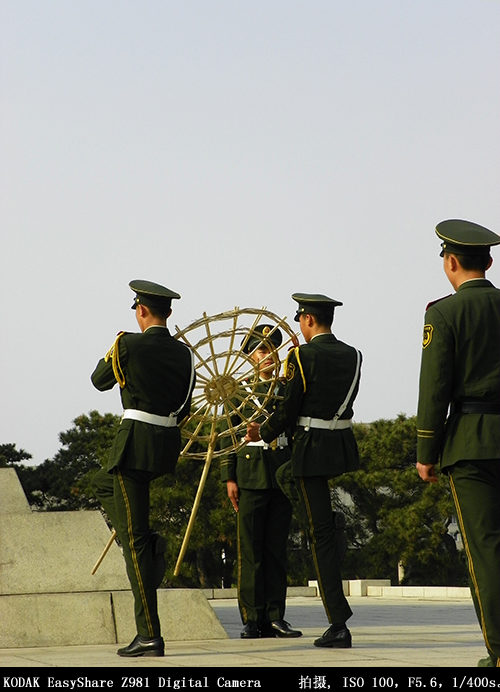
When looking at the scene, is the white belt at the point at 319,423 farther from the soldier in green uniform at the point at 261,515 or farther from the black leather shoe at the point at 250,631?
the black leather shoe at the point at 250,631

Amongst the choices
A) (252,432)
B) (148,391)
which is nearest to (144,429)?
(148,391)

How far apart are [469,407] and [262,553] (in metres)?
3.10

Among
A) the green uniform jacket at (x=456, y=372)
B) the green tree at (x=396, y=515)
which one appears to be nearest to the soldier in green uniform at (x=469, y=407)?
the green uniform jacket at (x=456, y=372)

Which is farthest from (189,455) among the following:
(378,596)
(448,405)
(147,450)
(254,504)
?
(378,596)

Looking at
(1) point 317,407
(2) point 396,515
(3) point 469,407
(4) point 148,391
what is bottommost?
(2) point 396,515

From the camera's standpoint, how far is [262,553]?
774 cm

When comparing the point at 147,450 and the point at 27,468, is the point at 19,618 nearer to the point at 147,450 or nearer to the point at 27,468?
the point at 147,450

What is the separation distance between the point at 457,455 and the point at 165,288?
221 centimetres

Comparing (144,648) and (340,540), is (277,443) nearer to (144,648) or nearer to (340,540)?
(340,540)

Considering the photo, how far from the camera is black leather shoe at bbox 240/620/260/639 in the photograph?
24.4 feet

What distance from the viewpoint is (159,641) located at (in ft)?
19.6

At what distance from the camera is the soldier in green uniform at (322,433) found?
6688 mm

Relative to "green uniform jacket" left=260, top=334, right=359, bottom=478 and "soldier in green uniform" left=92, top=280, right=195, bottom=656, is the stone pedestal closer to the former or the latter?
"soldier in green uniform" left=92, top=280, right=195, bottom=656

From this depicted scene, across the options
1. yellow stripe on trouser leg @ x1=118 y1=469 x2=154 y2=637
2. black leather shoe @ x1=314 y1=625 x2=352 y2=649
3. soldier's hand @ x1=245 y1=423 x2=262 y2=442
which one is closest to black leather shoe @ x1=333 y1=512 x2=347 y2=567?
black leather shoe @ x1=314 y1=625 x2=352 y2=649
